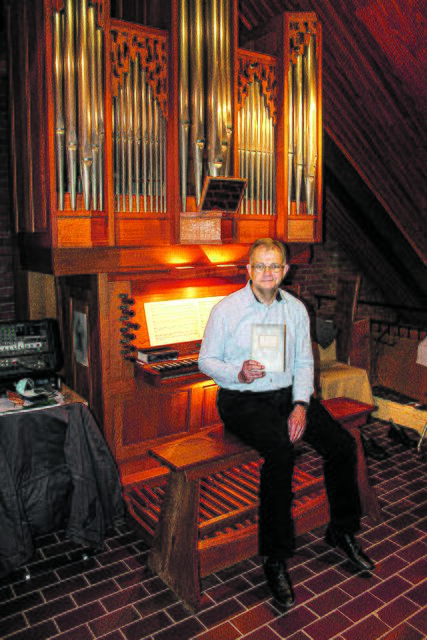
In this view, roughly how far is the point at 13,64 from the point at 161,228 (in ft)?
5.25

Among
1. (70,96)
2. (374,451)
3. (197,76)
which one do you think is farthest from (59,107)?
(374,451)

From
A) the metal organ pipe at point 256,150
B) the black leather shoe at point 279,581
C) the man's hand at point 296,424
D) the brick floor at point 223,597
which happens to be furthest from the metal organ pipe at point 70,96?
the black leather shoe at point 279,581

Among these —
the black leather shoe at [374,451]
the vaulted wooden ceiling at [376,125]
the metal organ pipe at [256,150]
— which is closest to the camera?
the metal organ pipe at [256,150]

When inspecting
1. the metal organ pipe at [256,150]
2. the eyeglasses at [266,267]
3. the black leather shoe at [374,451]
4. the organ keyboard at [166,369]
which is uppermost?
the metal organ pipe at [256,150]

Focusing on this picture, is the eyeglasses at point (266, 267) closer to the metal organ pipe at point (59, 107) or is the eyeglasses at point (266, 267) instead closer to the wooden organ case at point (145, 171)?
the wooden organ case at point (145, 171)

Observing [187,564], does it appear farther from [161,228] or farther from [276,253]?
[161,228]

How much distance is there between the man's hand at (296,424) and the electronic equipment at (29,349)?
1.69 metres

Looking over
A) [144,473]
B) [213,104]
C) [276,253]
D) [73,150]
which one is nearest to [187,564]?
[144,473]

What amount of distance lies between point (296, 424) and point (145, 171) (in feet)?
6.61

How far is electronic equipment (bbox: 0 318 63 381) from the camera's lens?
149 inches

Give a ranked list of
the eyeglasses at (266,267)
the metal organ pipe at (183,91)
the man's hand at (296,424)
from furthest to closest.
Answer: the metal organ pipe at (183,91) < the eyeglasses at (266,267) < the man's hand at (296,424)

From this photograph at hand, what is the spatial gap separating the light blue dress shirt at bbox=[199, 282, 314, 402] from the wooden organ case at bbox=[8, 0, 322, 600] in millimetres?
552

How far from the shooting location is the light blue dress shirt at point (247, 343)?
11.3ft

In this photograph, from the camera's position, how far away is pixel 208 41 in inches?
161
